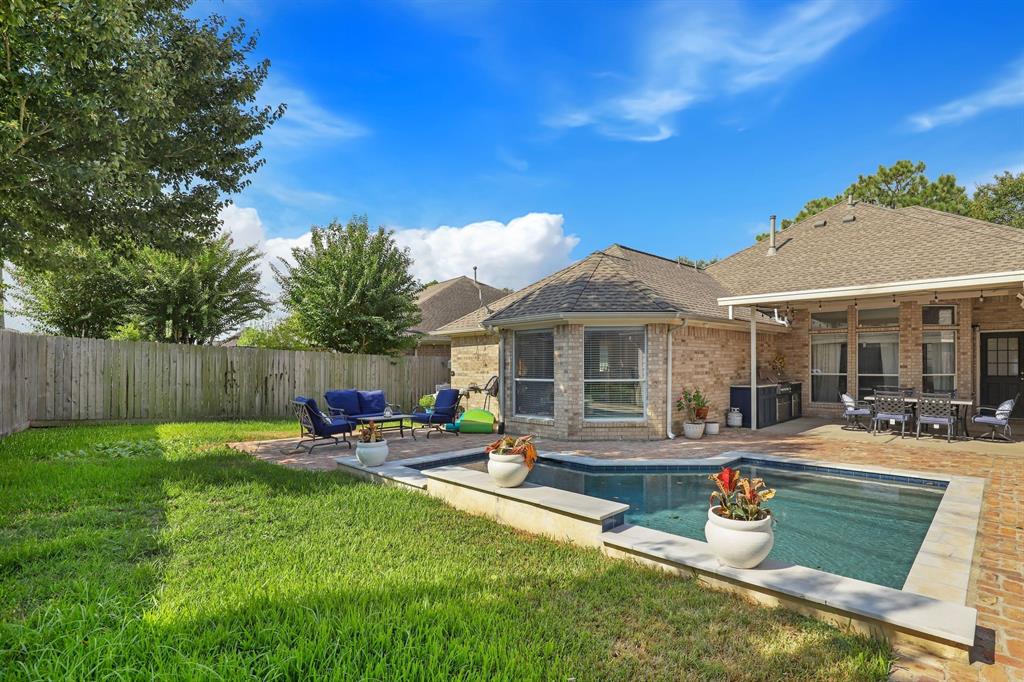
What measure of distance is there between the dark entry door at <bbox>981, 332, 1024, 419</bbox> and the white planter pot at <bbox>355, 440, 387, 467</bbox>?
51.4 feet

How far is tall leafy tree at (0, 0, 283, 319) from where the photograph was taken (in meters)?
5.16

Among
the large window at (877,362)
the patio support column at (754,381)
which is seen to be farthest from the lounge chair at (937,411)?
the patio support column at (754,381)

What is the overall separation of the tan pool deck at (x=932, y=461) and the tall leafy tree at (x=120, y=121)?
479cm

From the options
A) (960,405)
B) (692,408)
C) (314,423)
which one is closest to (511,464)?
(314,423)

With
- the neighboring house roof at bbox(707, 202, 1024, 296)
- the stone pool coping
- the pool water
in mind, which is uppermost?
the neighboring house roof at bbox(707, 202, 1024, 296)

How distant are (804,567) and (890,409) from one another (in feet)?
32.1

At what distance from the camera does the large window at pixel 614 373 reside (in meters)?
10.9

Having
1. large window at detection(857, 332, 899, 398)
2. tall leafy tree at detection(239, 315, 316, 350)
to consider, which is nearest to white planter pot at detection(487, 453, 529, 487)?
large window at detection(857, 332, 899, 398)

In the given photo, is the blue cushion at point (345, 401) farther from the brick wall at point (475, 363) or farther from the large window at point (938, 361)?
the large window at point (938, 361)

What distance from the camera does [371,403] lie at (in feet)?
38.3

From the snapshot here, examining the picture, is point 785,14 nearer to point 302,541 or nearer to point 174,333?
point 302,541

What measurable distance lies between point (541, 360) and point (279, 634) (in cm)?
919

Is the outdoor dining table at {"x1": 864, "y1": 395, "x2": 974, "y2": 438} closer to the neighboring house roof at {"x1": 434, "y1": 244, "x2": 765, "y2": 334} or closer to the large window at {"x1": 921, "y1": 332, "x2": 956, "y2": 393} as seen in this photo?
the large window at {"x1": 921, "y1": 332, "x2": 956, "y2": 393}

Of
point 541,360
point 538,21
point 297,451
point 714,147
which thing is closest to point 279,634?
point 297,451
